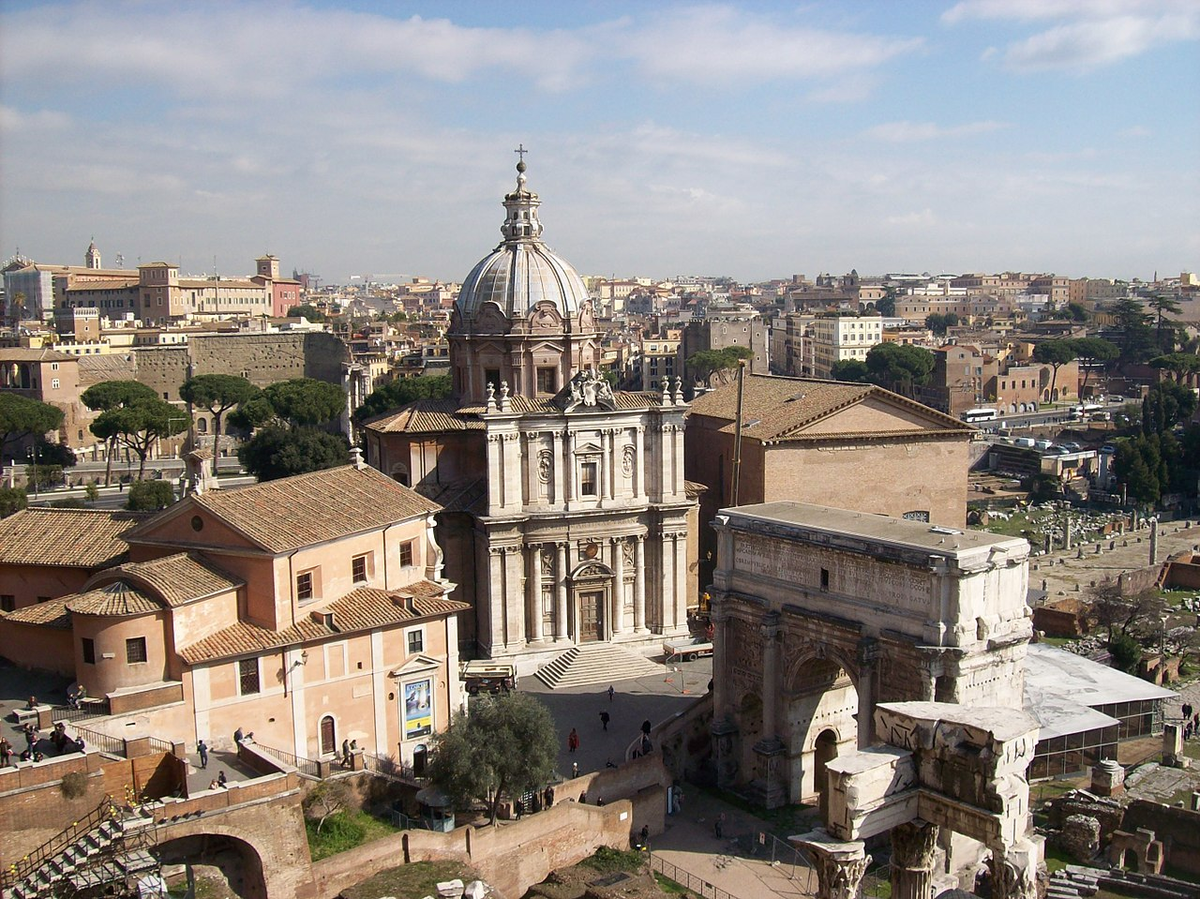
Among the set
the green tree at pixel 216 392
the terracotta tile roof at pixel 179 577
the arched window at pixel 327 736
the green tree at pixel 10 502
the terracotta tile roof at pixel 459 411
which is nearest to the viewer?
the terracotta tile roof at pixel 179 577

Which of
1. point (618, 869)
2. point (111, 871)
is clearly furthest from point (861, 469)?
point (111, 871)

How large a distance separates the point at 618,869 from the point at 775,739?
551 centimetres

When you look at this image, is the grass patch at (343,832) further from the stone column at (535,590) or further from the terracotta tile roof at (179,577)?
the stone column at (535,590)

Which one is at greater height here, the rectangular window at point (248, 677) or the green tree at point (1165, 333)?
the green tree at point (1165, 333)

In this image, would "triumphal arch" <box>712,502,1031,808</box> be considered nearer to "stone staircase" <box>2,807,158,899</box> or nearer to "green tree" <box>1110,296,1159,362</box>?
"stone staircase" <box>2,807,158,899</box>

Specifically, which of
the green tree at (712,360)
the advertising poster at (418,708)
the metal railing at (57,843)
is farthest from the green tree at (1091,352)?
the metal railing at (57,843)

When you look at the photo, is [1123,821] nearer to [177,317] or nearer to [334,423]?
[334,423]

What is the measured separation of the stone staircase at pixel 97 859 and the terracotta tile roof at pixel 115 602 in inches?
156

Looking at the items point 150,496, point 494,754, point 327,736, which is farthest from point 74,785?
point 150,496

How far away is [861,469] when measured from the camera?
4141 cm

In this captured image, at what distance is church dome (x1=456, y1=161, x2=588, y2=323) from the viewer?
36.9 m

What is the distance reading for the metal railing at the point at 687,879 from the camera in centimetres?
2309

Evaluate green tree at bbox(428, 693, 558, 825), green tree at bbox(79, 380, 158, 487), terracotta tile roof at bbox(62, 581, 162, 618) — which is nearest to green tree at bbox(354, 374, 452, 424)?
green tree at bbox(79, 380, 158, 487)

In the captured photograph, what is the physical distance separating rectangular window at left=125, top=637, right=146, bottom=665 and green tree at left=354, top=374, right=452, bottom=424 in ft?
137
